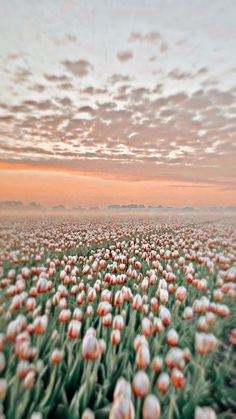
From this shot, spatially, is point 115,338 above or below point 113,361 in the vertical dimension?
above

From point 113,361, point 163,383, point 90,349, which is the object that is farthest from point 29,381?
point 163,383

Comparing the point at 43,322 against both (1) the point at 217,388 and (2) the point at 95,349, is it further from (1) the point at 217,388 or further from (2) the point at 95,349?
(1) the point at 217,388

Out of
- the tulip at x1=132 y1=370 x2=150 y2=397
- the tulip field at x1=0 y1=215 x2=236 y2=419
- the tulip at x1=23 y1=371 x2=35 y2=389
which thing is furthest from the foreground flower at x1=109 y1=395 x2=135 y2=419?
the tulip at x1=23 y1=371 x2=35 y2=389

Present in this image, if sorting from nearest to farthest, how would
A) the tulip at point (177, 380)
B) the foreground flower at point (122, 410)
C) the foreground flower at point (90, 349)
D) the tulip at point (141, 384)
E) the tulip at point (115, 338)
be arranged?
1. the foreground flower at point (122, 410)
2. the tulip at point (141, 384)
3. the tulip at point (177, 380)
4. the foreground flower at point (90, 349)
5. the tulip at point (115, 338)

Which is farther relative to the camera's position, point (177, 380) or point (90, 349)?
point (90, 349)

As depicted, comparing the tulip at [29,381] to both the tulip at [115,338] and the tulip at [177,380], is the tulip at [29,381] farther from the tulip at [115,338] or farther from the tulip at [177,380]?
the tulip at [177,380]

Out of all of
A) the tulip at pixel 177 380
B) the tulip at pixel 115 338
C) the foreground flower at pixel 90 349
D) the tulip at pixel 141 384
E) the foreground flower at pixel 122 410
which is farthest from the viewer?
the tulip at pixel 115 338

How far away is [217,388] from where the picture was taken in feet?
7.02

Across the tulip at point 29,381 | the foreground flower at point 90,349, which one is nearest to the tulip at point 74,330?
the foreground flower at point 90,349

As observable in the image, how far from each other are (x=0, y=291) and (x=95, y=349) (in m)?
1.35

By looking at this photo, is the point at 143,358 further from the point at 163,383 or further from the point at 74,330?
the point at 74,330

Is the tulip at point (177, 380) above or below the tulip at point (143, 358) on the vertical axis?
below

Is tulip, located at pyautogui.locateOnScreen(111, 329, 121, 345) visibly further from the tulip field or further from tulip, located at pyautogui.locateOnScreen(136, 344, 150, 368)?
tulip, located at pyautogui.locateOnScreen(136, 344, 150, 368)

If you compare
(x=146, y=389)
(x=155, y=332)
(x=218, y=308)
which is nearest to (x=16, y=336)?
(x=146, y=389)
